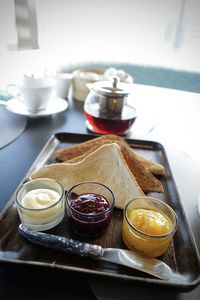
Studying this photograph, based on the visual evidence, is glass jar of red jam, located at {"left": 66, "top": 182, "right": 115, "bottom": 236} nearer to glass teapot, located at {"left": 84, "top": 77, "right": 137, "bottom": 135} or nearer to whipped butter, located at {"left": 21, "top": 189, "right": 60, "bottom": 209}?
whipped butter, located at {"left": 21, "top": 189, "right": 60, "bottom": 209}

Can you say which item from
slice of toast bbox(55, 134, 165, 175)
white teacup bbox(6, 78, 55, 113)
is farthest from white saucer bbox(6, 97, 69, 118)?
slice of toast bbox(55, 134, 165, 175)

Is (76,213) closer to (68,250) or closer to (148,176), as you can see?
(68,250)

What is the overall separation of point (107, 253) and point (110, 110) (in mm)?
502

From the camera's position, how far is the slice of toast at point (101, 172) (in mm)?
516

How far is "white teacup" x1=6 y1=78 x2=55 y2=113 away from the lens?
84cm

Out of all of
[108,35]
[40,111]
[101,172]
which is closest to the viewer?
[101,172]

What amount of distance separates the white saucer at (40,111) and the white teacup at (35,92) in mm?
22

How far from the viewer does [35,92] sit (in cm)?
83

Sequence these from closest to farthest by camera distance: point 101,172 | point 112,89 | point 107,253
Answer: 1. point 107,253
2. point 101,172
3. point 112,89

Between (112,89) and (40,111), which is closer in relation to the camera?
(112,89)

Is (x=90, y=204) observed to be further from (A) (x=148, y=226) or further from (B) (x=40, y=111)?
(B) (x=40, y=111)

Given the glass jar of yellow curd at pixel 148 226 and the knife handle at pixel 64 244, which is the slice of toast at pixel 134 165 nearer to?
the glass jar of yellow curd at pixel 148 226

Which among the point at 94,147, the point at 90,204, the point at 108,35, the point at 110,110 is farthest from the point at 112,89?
the point at 108,35

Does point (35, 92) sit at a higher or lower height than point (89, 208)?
higher
